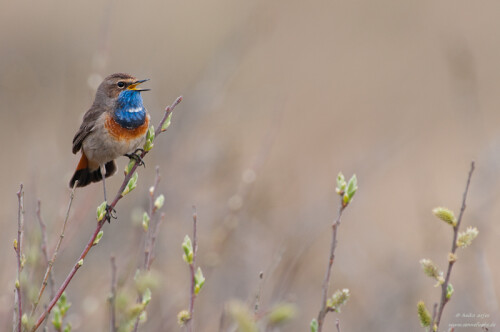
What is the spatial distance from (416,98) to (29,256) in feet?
40.8

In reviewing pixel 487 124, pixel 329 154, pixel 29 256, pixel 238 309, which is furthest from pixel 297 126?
pixel 238 309

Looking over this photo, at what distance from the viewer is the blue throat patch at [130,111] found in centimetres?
440

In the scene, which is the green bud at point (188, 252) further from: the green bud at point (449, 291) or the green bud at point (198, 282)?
the green bud at point (449, 291)

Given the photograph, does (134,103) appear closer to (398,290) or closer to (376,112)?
(398,290)

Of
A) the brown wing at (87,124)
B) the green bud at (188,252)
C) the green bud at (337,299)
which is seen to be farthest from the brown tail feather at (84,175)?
the green bud at (337,299)

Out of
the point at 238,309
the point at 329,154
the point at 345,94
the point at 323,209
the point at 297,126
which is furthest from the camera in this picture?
the point at 345,94

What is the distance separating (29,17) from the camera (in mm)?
17859

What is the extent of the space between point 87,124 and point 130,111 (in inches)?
12.1

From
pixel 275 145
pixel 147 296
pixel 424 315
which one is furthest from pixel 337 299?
pixel 275 145

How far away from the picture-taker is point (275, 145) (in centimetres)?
1448

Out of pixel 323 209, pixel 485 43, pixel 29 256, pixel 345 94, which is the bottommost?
pixel 29 256

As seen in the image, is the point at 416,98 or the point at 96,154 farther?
the point at 416,98

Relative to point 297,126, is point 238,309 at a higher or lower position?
lower

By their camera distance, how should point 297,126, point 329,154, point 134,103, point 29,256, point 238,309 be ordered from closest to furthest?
point 238,309 → point 29,256 → point 134,103 → point 329,154 → point 297,126
